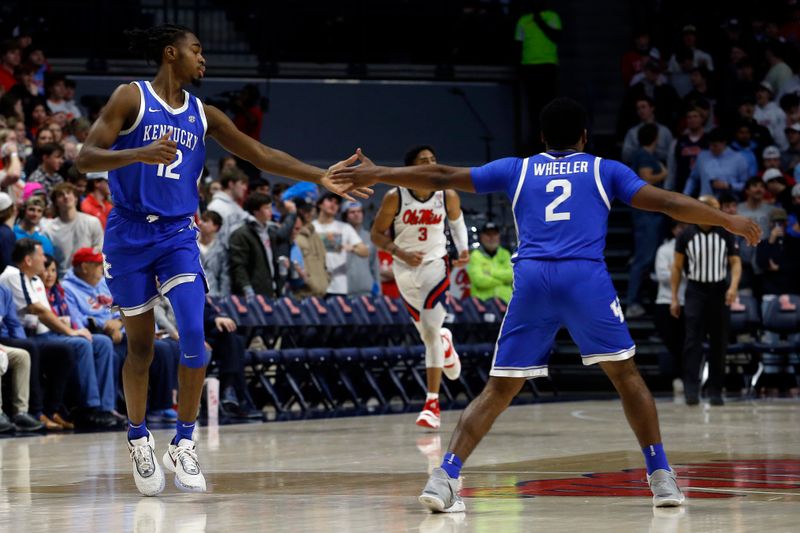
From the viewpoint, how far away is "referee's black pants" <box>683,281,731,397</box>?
49.2 feet

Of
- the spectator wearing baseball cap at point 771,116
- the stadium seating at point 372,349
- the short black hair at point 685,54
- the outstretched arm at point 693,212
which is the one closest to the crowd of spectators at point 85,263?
the stadium seating at point 372,349

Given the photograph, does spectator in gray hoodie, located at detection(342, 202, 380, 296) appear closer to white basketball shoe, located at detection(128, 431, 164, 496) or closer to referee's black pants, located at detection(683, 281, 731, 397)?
referee's black pants, located at detection(683, 281, 731, 397)

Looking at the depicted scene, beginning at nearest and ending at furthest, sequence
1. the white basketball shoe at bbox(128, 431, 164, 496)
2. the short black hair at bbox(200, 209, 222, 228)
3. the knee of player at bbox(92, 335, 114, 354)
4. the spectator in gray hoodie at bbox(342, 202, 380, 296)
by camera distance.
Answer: the white basketball shoe at bbox(128, 431, 164, 496) < the knee of player at bbox(92, 335, 114, 354) < the short black hair at bbox(200, 209, 222, 228) < the spectator in gray hoodie at bbox(342, 202, 380, 296)

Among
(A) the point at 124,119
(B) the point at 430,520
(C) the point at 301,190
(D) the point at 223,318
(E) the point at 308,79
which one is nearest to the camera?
(B) the point at 430,520

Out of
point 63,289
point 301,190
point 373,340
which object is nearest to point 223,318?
point 63,289

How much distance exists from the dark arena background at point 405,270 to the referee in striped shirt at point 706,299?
4 centimetres

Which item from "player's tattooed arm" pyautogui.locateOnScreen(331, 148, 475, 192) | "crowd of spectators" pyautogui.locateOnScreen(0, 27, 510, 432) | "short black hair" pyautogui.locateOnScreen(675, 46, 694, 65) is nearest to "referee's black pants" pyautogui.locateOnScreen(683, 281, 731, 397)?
"crowd of spectators" pyautogui.locateOnScreen(0, 27, 510, 432)

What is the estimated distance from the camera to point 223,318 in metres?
13.5

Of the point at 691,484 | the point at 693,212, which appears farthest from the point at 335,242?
the point at 693,212

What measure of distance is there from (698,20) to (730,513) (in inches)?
725

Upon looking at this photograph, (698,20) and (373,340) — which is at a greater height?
(698,20)

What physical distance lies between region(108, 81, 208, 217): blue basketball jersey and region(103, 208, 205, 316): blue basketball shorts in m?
0.07

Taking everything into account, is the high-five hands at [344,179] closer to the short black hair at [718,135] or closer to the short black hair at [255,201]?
the short black hair at [255,201]

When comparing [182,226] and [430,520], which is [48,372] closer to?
[182,226]
